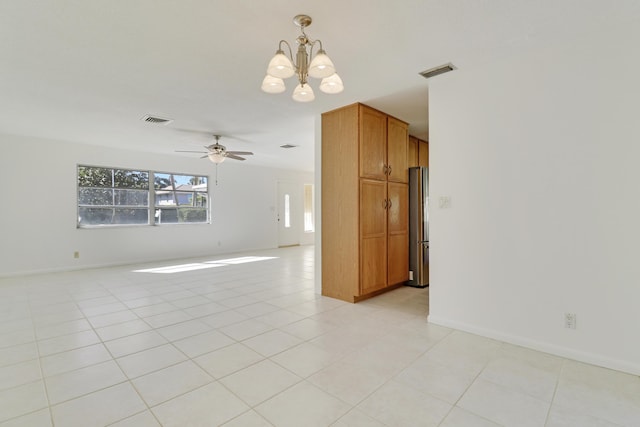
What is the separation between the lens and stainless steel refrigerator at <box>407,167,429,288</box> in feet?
14.4

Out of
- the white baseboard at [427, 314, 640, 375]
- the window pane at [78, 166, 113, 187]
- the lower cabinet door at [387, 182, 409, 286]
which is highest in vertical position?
the window pane at [78, 166, 113, 187]

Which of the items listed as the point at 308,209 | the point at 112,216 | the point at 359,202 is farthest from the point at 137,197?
the point at 359,202

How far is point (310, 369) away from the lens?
2.14 meters

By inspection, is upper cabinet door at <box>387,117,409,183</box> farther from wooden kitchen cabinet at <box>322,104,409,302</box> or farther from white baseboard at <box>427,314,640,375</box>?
white baseboard at <box>427,314,640,375</box>

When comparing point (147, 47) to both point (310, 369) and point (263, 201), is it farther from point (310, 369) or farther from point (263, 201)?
point (263, 201)

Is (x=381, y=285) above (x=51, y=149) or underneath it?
underneath

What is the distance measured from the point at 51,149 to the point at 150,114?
298cm

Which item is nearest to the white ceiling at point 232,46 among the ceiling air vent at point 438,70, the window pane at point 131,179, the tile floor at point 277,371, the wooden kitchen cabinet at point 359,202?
the ceiling air vent at point 438,70

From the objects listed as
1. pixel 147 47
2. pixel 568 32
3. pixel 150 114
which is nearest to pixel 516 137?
pixel 568 32

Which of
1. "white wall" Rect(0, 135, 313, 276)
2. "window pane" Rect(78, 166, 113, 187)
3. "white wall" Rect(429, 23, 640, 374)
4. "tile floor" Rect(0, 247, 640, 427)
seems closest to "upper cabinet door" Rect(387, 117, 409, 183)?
"white wall" Rect(429, 23, 640, 374)

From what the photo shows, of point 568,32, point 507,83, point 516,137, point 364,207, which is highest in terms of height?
point 568,32

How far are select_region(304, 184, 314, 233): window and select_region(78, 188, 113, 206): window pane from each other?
534 cm

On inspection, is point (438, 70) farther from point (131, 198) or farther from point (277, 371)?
point (131, 198)

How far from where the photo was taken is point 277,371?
6.96ft
